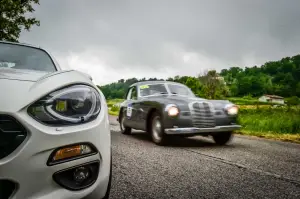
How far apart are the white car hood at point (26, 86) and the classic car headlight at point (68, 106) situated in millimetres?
33

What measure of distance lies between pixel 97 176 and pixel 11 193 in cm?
46

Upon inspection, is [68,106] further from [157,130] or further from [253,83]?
[253,83]

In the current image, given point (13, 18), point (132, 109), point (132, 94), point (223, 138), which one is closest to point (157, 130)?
point (223, 138)

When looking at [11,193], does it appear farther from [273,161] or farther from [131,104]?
[131,104]

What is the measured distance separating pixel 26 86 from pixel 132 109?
6285 millimetres

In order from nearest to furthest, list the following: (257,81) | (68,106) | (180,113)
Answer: (68,106) → (180,113) → (257,81)

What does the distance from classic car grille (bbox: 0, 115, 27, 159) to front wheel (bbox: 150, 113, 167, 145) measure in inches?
186

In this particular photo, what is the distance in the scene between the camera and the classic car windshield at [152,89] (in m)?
7.89

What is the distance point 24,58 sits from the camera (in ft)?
10.6

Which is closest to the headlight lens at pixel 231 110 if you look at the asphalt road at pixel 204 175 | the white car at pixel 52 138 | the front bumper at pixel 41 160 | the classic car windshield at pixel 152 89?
the asphalt road at pixel 204 175

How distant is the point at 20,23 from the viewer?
62.0 ft

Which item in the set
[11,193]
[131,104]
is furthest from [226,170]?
[131,104]

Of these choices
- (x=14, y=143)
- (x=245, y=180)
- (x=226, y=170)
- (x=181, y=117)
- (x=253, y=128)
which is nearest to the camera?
(x=14, y=143)

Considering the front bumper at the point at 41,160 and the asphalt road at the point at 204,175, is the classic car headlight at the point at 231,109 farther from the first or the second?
the front bumper at the point at 41,160
